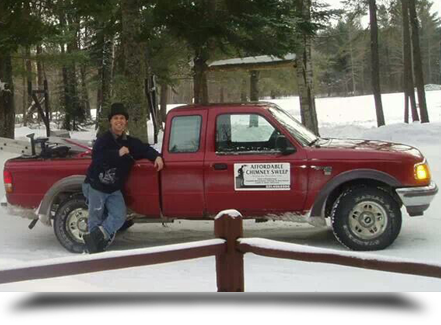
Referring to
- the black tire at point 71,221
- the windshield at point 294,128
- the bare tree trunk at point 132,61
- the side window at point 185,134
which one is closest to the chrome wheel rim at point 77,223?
the black tire at point 71,221

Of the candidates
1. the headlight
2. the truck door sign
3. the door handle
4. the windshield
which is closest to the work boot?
the door handle

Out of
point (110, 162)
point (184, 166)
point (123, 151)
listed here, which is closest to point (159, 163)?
point (184, 166)

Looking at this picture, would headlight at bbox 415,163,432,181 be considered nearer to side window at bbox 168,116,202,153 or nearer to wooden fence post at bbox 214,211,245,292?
side window at bbox 168,116,202,153

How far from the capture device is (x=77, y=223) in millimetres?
6918

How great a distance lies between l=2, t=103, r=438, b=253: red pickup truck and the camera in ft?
20.9

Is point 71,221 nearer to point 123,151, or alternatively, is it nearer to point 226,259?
point 123,151

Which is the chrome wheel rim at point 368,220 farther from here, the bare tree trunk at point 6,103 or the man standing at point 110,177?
the bare tree trunk at point 6,103

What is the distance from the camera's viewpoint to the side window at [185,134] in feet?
22.0

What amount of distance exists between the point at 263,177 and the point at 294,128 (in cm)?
84

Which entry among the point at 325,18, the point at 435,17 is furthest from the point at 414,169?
the point at 435,17

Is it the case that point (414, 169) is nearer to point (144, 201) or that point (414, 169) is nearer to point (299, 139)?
point (299, 139)
